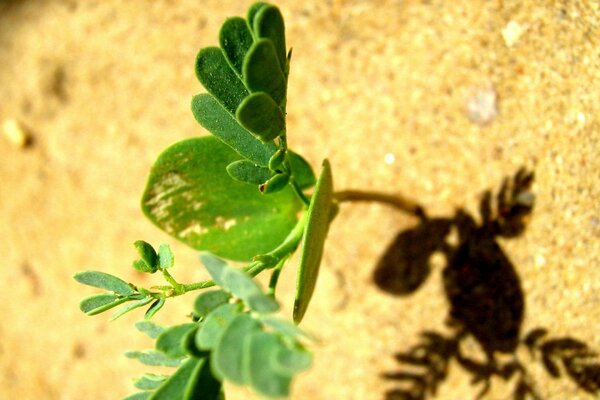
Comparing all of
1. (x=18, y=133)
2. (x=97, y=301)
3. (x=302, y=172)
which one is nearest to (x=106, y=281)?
(x=97, y=301)

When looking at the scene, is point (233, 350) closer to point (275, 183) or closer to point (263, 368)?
point (263, 368)

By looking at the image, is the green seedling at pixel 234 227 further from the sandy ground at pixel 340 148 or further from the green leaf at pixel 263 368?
the sandy ground at pixel 340 148

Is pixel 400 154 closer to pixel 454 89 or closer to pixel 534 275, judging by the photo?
pixel 454 89

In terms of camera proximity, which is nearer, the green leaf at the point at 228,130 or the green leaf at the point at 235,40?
the green leaf at the point at 235,40

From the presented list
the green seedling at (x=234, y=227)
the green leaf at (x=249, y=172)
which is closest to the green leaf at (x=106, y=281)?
the green seedling at (x=234, y=227)

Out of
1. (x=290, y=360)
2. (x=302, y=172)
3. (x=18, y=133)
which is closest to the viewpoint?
(x=290, y=360)

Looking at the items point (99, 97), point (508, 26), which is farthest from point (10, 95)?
point (508, 26)

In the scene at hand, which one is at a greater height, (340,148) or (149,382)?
(340,148)
